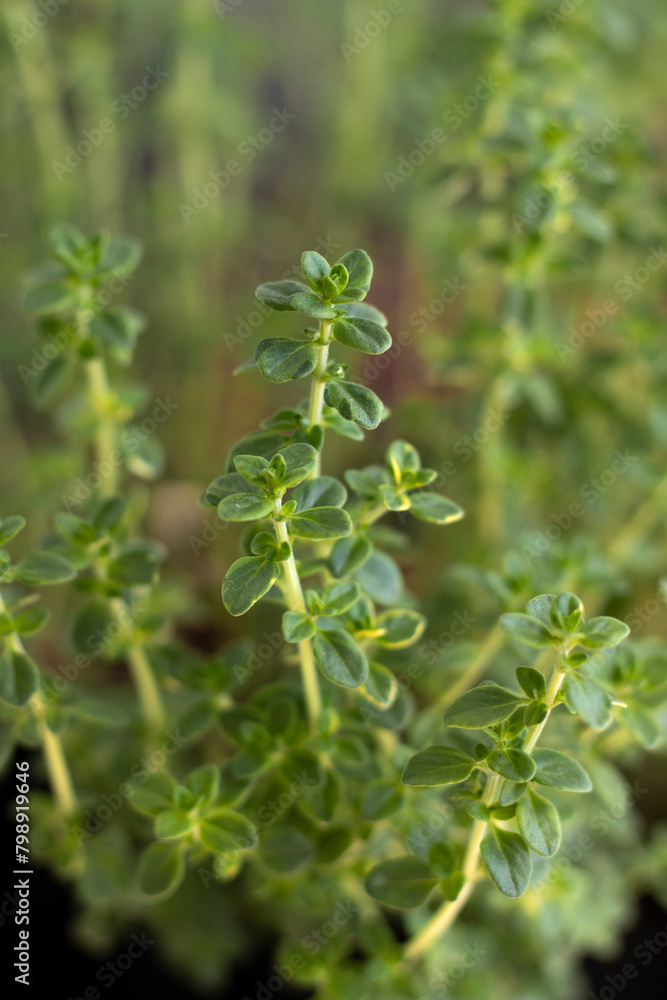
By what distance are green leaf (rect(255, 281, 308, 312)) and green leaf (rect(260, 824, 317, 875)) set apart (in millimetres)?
535

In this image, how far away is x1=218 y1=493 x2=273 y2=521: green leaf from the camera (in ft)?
2.03

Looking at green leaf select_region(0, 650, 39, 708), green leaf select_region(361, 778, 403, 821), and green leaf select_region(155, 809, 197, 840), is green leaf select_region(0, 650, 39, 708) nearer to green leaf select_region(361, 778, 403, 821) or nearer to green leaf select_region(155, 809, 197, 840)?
green leaf select_region(155, 809, 197, 840)

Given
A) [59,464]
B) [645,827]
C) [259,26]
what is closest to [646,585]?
[645,827]

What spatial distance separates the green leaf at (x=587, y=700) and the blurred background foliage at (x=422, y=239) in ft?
0.77

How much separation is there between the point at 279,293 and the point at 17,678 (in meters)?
0.42

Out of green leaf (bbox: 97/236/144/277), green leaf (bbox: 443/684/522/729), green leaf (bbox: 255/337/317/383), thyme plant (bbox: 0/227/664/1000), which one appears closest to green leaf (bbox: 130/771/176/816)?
thyme plant (bbox: 0/227/664/1000)

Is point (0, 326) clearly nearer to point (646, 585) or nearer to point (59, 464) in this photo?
point (59, 464)

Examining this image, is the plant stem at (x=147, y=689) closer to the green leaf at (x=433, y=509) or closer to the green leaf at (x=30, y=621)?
the green leaf at (x=30, y=621)

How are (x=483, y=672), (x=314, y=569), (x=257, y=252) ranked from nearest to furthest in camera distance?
1. (x=314, y=569)
2. (x=483, y=672)
3. (x=257, y=252)

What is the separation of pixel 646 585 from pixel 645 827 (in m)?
0.48

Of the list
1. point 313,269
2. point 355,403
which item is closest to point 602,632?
point 355,403

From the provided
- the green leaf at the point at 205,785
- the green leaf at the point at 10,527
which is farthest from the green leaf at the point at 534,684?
the green leaf at the point at 10,527

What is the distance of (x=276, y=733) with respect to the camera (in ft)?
2.77

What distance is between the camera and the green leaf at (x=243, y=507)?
2.03 feet
